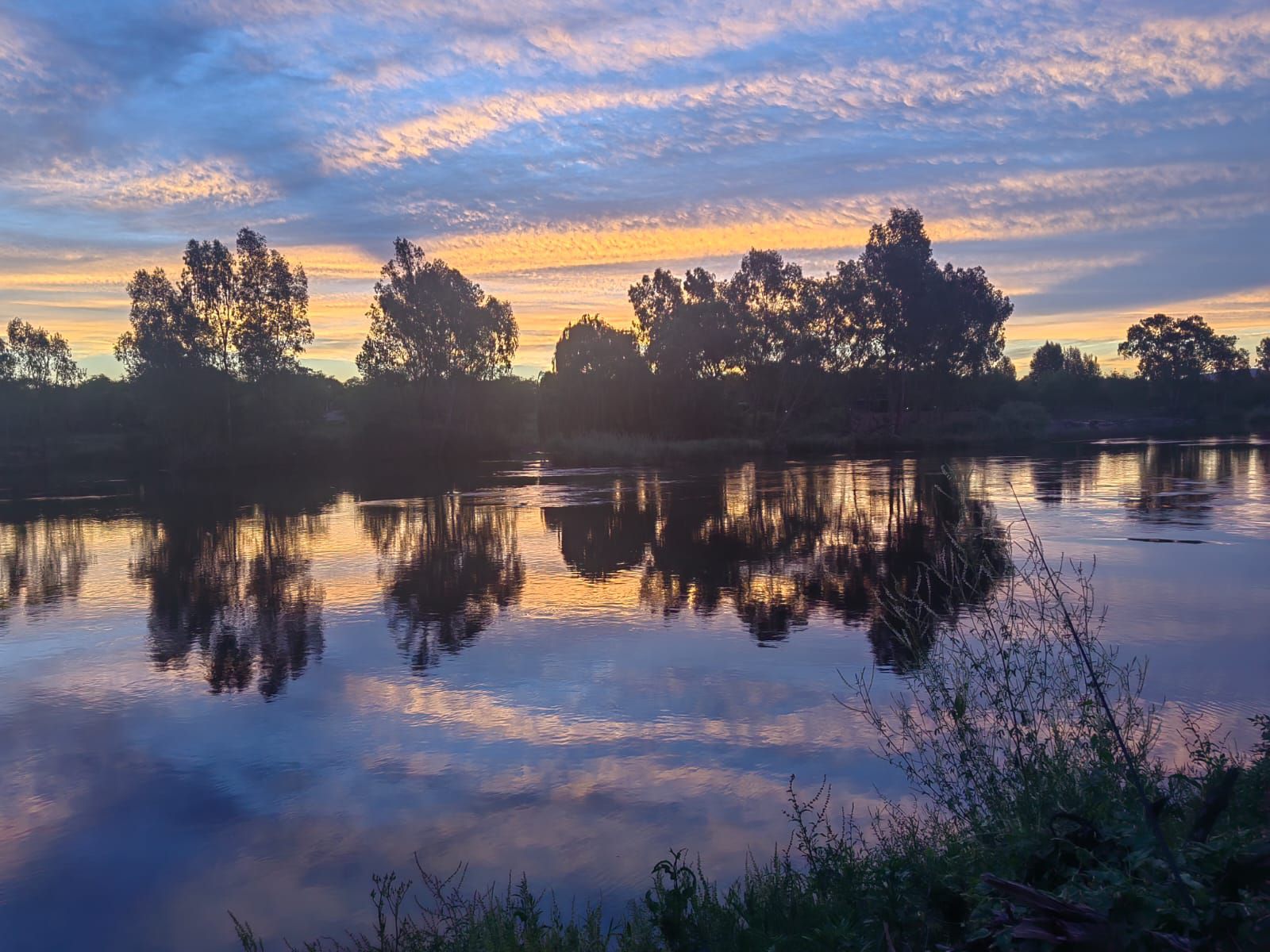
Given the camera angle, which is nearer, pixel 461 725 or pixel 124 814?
pixel 124 814

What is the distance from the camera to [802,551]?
1819 cm

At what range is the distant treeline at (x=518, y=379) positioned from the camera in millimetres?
56812

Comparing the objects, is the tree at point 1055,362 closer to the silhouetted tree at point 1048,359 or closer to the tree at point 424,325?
the silhouetted tree at point 1048,359

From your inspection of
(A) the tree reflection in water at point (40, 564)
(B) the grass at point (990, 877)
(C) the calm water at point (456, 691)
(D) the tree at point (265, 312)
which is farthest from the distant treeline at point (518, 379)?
(B) the grass at point (990, 877)

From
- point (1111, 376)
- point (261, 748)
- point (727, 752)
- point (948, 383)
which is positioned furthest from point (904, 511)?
point (1111, 376)

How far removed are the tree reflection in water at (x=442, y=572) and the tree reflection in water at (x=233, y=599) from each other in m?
1.26

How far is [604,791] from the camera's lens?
7.04 metres

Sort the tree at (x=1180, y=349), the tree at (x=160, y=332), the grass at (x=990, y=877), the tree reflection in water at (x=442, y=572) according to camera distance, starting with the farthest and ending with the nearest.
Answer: the tree at (x=1180, y=349)
the tree at (x=160, y=332)
the tree reflection in water at (x=442, y=572)
the grass at (x=990, y=877)

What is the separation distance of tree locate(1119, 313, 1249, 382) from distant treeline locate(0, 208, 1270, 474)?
3685 cm

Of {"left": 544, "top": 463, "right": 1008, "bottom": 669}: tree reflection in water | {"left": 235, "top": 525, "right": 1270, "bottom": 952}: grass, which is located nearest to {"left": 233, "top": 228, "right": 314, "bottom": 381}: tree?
{"left": 544, "top": 463, "right": 1008, "bottom": 669}: tree reflection in water

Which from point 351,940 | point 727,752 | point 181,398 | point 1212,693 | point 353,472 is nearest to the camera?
point 351,940

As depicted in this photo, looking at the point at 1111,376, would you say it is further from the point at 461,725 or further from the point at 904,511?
the point at 461,725

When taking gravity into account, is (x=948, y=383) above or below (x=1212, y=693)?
above

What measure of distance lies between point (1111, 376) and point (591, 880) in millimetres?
128051
